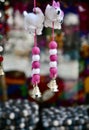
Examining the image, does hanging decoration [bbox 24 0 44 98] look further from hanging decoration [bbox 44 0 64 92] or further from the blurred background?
the blurred background

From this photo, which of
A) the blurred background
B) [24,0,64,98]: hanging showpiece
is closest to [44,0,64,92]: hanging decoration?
[24,0,64,98]: hanging showpiece

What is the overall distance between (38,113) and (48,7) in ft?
3.73

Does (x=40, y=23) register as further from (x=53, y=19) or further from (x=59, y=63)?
(x=59, y=63)

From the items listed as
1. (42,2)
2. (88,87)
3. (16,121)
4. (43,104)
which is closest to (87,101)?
(88,87)

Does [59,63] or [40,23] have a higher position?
[40,23]

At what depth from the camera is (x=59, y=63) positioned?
8.39 ft

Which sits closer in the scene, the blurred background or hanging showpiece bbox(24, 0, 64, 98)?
hanging showpiece bbox(24, 0, 64, 98)

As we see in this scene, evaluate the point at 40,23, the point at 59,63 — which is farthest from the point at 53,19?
the point at 59,63

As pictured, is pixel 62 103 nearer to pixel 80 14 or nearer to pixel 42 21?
pixel 80 14

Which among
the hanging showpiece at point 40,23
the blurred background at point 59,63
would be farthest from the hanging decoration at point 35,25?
the blurred background at point 59,63

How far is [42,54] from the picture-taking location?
2518 mm

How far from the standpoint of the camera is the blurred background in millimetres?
2471

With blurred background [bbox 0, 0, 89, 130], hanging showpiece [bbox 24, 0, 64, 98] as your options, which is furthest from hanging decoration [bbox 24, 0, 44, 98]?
blurred background [bbox 0, 0, 89, 130]

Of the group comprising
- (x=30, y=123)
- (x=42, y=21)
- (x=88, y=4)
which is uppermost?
(x=88, y=4)
